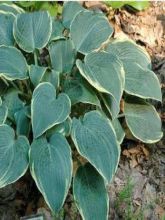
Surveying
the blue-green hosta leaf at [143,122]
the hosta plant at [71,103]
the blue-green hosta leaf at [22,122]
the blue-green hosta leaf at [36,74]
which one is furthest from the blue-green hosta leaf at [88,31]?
the blue-green hosta leaf at [22,122]

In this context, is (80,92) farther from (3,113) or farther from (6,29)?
(6,29)

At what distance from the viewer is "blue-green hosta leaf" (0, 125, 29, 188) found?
96.3 inches

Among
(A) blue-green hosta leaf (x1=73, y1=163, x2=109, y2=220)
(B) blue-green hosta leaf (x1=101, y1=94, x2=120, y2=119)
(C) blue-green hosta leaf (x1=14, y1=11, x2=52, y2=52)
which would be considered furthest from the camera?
(C) blue-green hosta leaf (x1=14, y1=11, x2=52, y2=52)

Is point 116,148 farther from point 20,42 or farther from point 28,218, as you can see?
point 20,42

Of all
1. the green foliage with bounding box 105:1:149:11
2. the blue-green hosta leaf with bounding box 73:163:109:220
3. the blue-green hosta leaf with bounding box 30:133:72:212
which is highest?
the green foliage with bounding box 105:1:149:11

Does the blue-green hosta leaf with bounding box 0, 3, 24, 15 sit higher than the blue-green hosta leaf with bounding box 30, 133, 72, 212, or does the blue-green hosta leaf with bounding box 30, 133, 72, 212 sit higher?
the blue-green hosta leaf with bounding box 0, 3, 24, 15

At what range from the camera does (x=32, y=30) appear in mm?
2943

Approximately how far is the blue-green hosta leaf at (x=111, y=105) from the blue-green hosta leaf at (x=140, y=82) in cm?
12

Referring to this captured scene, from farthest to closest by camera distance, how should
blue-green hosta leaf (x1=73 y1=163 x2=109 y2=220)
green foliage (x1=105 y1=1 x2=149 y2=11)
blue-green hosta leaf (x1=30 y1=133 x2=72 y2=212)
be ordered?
green foliage (x1=105 y1=1 x2=149 y2=11) < blue-green hosta leaf (x1=73 y1=163 x2=109 y2=220) < blue-green hosta leaf (x1=30 y1=133 x2=72 y2=212)

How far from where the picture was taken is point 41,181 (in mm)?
2439

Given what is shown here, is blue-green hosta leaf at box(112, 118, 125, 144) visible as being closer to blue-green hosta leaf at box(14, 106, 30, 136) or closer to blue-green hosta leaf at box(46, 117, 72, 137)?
blue-green hosta leaf at box(46, 117, 72, 137)

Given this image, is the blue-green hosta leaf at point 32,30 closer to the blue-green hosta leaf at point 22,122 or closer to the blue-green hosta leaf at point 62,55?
the blue-green hosta leaf at point 62,55

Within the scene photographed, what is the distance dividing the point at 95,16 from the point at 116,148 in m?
0.85

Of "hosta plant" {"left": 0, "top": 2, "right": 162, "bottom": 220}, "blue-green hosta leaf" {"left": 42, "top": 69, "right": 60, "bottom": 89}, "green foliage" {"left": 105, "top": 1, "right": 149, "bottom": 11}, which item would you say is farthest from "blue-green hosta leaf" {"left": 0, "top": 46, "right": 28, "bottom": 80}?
"green foliage" {"left": 105, "top": 1, "right": 149, "bottom": 11}
